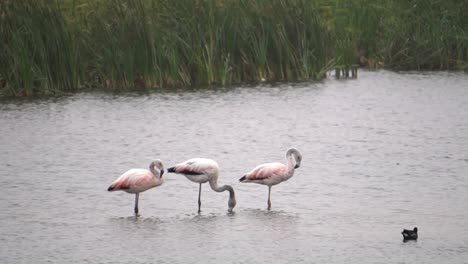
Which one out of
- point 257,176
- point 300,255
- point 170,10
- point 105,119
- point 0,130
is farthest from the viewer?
point 170,10

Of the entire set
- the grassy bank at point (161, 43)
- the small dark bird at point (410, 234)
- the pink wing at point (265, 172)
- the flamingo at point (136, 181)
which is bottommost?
the small dark bird at point (410, 234)

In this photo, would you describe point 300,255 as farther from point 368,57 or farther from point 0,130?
point 368,57

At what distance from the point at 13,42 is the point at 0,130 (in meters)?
2.46

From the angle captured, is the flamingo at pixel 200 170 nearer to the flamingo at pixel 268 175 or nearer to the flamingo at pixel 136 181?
the flamingo at pixel 136 181

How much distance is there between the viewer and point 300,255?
1013 cm

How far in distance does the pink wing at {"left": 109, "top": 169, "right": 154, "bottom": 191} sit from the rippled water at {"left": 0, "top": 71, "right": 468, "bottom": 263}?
36 cm

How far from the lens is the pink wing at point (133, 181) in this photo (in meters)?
11.7

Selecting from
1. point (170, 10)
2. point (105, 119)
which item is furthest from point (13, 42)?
point (170, 10)

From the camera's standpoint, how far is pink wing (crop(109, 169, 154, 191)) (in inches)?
462

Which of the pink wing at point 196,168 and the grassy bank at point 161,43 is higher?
the grassy bank at point 161,43

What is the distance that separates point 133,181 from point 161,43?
1091cm

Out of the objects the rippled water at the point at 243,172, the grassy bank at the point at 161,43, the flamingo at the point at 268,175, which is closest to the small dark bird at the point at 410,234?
the rippled water at the point at 243,172

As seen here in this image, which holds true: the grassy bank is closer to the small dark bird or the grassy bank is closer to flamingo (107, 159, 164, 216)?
flamingo (107, 159, 164, 216)

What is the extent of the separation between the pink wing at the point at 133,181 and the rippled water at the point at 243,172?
1.17 feet
